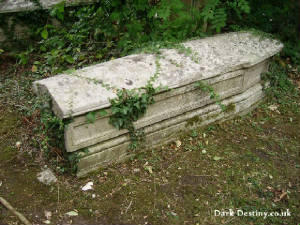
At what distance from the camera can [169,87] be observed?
3.27m

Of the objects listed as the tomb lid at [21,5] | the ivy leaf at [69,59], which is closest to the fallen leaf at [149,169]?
the ivy leaf at [69,59]

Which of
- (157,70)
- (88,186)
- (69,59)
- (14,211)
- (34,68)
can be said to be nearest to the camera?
(14,211)

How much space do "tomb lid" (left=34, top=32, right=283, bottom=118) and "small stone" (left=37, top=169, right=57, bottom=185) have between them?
721 millimetres

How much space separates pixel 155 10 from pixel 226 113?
1.64 meters

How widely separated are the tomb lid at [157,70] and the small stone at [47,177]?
721 millimetres

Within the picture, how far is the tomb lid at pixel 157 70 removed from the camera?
2.88 m

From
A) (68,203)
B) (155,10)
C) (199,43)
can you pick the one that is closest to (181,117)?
(199,43)

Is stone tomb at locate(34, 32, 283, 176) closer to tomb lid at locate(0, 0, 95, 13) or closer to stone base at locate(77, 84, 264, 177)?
stone base at locate(77, 84, 264, 177)

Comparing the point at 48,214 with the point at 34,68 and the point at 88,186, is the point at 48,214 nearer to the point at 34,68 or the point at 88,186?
the point at 88,186

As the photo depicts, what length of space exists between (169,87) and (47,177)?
1.58m

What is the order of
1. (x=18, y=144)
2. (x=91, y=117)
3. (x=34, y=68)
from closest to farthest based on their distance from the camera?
(x=91, y=117), (x=18, y=144), (x=34, y=68)

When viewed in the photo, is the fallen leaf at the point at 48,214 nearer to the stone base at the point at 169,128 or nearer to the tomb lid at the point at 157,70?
the stone base at the point at 169,128

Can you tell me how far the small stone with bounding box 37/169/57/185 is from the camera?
3.13 meters

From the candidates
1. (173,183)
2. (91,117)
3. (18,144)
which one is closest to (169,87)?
(91,117)
